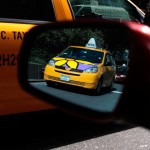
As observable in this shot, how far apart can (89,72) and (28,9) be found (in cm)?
241

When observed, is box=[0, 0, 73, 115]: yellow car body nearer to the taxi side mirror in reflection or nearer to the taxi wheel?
the taxi side mirror in reflection

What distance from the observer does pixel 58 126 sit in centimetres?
507

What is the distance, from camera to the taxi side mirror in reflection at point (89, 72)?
3.81 feet

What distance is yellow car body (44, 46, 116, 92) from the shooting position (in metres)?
1.44

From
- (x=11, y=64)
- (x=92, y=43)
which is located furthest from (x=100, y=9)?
(x=92, y=43)

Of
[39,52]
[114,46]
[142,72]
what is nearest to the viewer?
[142,72]

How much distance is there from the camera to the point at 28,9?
401 centimetres

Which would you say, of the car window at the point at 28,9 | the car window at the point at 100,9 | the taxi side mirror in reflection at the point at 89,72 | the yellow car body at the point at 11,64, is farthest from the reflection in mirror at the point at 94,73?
the car window at the point at 100,9

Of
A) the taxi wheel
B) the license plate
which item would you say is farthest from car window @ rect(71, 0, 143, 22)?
the taxi wheel

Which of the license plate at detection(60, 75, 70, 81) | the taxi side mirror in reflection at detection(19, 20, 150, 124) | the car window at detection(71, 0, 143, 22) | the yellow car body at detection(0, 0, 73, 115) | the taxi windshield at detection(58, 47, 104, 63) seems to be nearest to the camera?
the taxi side mirror in reflection at detection(19, 20, 150, 124)

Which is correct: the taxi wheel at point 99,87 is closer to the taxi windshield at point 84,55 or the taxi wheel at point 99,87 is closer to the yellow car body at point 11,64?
Result: the taxi windshield at point 84,55

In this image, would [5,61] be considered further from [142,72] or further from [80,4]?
[142,72]

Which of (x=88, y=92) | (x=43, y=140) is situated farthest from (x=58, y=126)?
(x=88, y=92)

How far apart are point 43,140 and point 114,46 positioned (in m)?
3.31
